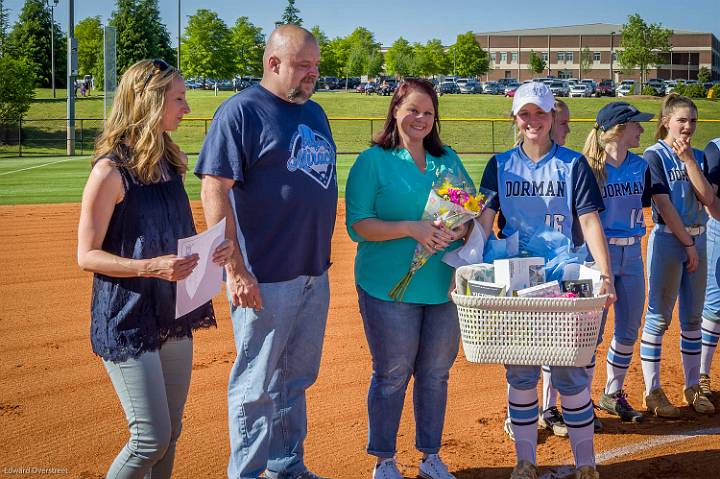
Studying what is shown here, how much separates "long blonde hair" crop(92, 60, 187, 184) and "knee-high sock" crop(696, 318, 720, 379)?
4.46 meters

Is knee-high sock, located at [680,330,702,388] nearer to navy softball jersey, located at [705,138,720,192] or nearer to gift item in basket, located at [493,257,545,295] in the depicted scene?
navy softball jersey, located at [705,138,720,192]

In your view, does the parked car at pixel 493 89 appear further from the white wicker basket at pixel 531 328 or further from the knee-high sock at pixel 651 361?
the white wicker basket at pixel 531 328

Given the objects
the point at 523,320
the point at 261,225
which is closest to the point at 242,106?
the point at 261,225

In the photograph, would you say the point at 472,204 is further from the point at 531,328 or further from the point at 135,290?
the point at 135,290

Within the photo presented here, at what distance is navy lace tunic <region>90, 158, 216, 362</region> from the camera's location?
11.0 ft

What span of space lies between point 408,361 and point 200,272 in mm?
1401

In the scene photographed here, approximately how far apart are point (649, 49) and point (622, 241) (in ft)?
265

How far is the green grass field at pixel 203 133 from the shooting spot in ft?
67.0

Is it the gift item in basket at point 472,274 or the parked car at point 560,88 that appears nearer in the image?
the gift item in basket at point 472,274

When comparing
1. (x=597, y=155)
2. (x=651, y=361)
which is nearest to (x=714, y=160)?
(x=597, y=155)

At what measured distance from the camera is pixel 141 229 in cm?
344

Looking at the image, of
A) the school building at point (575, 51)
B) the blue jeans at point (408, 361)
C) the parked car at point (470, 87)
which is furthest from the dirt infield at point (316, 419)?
the school building at point (575, 51)

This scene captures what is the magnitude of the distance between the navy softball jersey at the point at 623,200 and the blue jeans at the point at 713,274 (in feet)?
4.01

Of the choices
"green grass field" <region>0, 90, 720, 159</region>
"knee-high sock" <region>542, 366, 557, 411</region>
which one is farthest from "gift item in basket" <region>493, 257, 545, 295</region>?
"green grass field" <region>0, 90, 720, 159</region>
